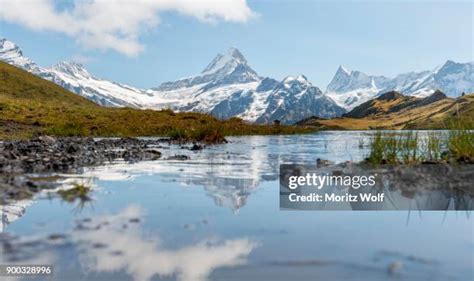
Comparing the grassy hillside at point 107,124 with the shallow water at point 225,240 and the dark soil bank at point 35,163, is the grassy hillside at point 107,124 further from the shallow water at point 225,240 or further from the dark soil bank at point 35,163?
the shallow water at point 225,240

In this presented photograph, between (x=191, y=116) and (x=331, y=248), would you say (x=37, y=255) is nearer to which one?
(x=331, y=248)

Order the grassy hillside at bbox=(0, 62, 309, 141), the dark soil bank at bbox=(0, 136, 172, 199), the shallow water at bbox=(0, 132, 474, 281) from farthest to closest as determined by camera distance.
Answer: the grassy hillside at bbox=(0, 62, 309, 141) < the dark soil bank at bbox=(0, 136, 172, 199) < the shallow water at bbox=(0, 132, 474, 281)

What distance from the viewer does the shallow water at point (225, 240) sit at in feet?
19.4

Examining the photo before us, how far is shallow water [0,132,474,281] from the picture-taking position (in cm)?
592

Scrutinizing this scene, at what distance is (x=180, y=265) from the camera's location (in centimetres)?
609

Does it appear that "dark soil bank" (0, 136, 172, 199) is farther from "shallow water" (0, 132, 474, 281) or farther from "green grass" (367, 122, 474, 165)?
"green grass" (367, 122, 474, 165)

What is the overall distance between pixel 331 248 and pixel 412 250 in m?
1.12

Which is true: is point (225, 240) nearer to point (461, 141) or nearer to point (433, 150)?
point (433, 150)

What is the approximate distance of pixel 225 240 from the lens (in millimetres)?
7266

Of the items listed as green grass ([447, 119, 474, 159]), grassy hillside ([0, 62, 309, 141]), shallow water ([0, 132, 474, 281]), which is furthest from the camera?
grassy hillside ([0, 62, 309, 141])

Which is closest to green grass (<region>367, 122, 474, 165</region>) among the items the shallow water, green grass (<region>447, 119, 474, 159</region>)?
green grass (<region>447, 119, 474, 159</region>)

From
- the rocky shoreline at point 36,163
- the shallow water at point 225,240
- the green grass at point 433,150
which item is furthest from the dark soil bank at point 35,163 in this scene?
the green grass at point 433,150

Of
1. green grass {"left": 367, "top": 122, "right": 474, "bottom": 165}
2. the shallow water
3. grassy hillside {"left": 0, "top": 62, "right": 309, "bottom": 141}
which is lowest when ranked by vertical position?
the shallow water

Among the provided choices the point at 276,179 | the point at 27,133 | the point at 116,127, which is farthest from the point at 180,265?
the point at 116,127
